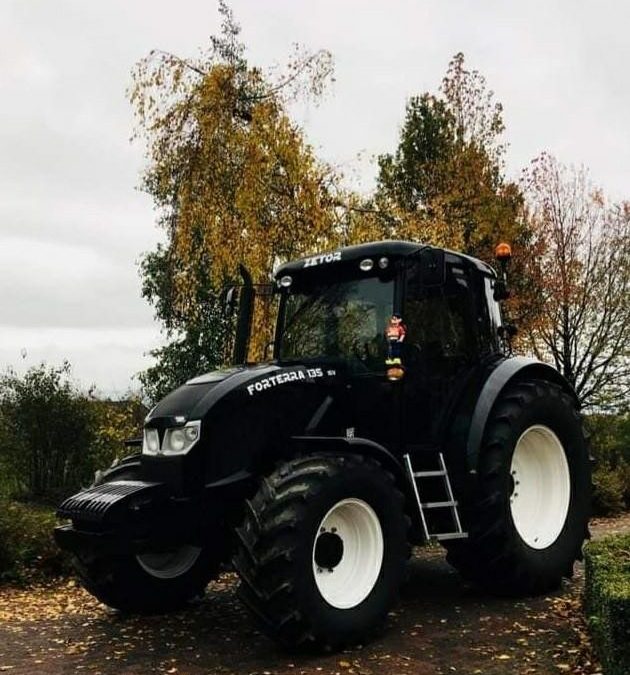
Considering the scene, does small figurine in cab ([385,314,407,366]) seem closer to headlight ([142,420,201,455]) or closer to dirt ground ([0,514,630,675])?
headlight ([142,420,201,455])

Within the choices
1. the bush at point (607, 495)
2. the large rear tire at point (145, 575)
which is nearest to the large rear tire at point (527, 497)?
the large rear tire at point (145, 575)

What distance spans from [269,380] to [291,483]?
1011mm

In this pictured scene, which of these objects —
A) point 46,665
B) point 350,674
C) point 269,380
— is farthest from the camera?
point 269,380

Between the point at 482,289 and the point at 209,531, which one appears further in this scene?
the point at 482,289

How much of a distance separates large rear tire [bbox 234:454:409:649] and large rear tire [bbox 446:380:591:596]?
3.54 feet

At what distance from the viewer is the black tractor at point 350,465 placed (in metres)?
5.42

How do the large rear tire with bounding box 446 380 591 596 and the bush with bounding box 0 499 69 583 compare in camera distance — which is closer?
the large rear tire with bounding box 446 380 591 596

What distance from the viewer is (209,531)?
20.0ft

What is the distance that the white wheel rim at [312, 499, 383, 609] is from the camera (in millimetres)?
5605

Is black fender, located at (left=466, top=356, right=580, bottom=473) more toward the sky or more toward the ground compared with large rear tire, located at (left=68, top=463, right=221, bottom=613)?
more toward the sky

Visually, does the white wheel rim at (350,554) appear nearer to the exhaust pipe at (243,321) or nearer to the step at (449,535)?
the step at (449,535)

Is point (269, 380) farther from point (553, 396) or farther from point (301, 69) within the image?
point (301, 69)

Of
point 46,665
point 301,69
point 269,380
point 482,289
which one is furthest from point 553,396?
point 301,69

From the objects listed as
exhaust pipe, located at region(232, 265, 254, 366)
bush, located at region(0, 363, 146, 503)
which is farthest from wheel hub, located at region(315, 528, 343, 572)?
bush, located at region(0, 363, 146, 503)
